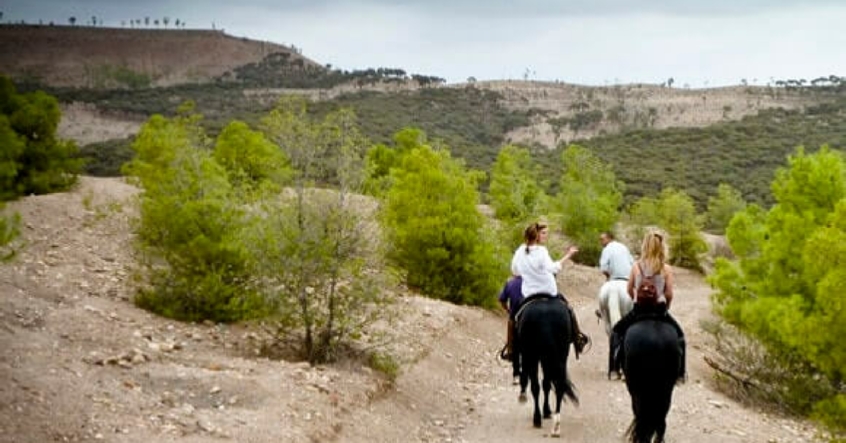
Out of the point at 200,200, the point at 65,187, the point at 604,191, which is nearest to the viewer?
the point at 200,200

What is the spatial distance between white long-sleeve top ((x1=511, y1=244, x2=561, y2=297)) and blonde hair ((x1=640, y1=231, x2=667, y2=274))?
1590 millimetres

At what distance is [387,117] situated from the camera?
5241 inches

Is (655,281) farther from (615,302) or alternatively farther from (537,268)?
(615,302)

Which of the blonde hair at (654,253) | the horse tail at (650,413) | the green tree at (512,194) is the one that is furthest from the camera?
the green tree at (512,194)

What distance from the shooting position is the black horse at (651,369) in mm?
9625

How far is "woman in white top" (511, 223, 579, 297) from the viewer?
449 inches

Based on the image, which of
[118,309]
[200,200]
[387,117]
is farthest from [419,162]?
[387,117]

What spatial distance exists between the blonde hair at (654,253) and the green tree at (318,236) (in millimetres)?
4800

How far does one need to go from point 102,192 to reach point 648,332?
925 inches

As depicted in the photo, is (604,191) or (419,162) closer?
(419,162)

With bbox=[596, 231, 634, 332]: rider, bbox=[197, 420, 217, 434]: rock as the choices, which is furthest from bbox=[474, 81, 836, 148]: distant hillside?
bbox=[197, 420, 217, 434]: rock

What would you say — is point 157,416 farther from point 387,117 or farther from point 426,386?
point 387,117

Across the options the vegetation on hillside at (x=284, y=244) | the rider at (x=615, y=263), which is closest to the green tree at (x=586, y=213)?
the rider at (x=615, y=263)

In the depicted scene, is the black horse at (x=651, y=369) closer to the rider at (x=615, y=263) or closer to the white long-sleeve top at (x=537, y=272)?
the white long-sleeve top at (x=537, y=272)
